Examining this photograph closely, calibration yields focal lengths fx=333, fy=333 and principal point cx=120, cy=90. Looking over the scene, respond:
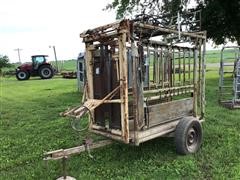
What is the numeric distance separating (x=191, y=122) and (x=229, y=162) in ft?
2.96

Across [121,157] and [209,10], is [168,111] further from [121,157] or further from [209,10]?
[209,10]

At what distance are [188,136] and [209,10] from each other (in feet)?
42.9

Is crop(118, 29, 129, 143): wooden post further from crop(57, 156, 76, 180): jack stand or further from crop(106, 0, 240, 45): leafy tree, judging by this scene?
crop(106, 0, 240, 45): leafy tree

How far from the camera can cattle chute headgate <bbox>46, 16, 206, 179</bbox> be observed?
4.98 meters

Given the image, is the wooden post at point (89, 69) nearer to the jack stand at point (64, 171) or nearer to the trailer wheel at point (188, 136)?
the jack stand at point (64, 171)

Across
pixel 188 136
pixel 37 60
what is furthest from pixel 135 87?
pixel 37 60

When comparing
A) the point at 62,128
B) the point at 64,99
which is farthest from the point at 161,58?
the point at 64,99

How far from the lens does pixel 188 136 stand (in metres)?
5.88

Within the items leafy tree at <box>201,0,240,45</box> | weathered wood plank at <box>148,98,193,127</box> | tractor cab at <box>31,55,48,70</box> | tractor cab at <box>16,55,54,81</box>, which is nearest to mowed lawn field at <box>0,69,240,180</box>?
weathered wood plank at <box>148,98,193,127</box>

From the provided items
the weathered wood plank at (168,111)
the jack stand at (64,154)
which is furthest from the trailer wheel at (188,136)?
the jack stand at (64,154)

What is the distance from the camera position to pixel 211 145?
6324 millimetres

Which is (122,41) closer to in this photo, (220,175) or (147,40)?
(147,40)

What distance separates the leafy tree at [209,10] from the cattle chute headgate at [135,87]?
1070 centimetres

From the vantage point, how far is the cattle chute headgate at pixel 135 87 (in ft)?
16.4
